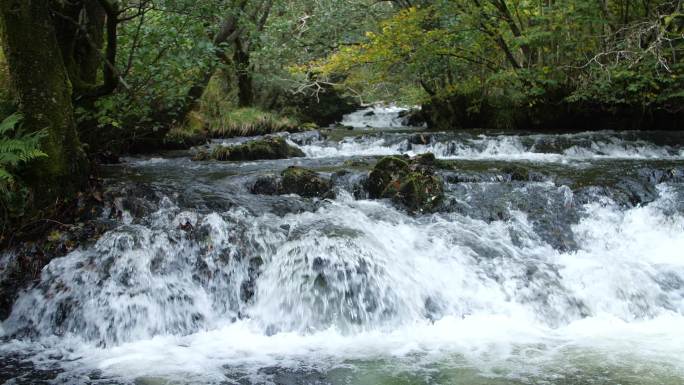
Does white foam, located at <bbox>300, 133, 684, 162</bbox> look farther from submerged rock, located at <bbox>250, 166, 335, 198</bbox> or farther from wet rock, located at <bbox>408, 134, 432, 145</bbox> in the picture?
submerged rock, located at <bbox>250, 166, 335, 198</bbox>

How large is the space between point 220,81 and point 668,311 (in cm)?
1778

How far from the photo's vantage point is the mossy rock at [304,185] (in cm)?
823

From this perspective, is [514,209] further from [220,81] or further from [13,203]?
[220,81]

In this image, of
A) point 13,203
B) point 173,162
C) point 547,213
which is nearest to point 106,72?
point 13,203

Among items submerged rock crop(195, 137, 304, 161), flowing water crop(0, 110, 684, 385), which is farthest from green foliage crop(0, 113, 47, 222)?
submerged rock crop(195, 137, 304, 161)

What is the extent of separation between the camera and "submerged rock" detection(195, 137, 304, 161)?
11875 millimetres

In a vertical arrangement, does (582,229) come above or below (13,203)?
below

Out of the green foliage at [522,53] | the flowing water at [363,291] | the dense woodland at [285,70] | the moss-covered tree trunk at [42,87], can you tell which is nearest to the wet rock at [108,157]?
the dense woodland at [285,70]

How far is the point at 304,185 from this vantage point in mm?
8281

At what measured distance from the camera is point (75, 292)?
5.28 meters

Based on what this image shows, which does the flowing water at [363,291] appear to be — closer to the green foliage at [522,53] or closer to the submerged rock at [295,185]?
the submerged rock at [295,185]

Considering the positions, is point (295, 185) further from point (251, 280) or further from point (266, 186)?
point (251, 280)

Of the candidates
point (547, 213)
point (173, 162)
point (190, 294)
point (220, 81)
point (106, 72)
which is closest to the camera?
point (190, 294)

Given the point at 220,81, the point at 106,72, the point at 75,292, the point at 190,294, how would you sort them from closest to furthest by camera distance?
the point at 75,292 < the point at 190,294 < the point at 106,72 < the point at 220,81
